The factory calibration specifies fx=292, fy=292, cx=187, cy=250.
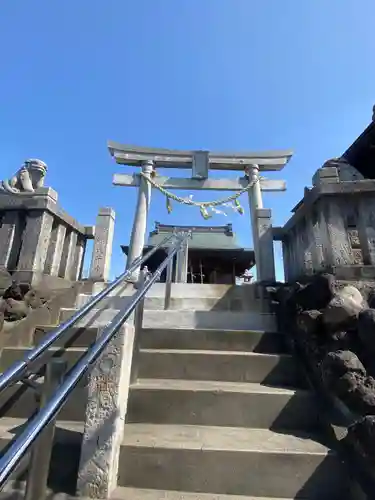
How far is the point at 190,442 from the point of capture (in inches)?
73.0

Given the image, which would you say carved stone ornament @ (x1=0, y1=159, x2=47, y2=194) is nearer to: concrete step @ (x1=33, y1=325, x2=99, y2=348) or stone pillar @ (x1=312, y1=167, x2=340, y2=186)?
concrete step @ (x1=33, y1=325, x2=99, y2=348)

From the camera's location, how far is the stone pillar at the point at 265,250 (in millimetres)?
5156

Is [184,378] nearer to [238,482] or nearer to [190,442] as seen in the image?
[190,442]

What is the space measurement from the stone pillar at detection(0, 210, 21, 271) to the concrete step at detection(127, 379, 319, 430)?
2.63m

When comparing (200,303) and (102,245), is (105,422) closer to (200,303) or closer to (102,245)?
(200,303)

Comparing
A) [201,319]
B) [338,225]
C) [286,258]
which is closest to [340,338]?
[338,225]

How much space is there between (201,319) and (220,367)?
107cm

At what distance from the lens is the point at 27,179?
163 inches

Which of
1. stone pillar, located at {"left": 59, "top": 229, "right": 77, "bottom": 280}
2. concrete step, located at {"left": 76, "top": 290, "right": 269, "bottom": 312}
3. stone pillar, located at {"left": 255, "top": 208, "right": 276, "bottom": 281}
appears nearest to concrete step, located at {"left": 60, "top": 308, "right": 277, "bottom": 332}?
concrete step, located at {"left": 76, "top": 290, "right": 269, "bottom": 312}

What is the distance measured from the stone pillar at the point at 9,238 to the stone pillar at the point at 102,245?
119 cm

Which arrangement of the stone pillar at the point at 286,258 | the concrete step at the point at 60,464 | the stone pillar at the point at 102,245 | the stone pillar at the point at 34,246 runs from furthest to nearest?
the stone pillar at the point at 102,245
the stone pillar at the point at 286,258
the stone pillar at the point at 34,246
the concrete step at the point at 60,464

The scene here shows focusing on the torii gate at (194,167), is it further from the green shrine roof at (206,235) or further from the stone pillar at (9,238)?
the green shrine roof at (206,235)

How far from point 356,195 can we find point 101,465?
12.0 ft

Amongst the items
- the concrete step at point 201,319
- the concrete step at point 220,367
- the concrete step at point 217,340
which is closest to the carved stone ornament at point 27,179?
the concrete step at point 201,319
